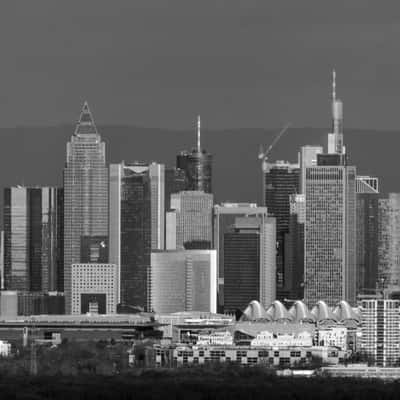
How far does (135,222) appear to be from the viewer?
120m

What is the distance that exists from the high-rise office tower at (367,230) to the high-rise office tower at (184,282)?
4.86m

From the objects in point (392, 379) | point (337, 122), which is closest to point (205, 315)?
point (337, 122)

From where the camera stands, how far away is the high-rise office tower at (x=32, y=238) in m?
118

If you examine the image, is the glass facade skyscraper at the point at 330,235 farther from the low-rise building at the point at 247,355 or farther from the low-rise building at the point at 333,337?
the low-rise building at the point at 247,355

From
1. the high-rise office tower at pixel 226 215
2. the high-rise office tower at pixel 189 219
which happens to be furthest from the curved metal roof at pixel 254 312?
the high-rise office tower at pixel 189 219

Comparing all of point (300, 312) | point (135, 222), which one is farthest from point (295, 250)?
point (300, 312)

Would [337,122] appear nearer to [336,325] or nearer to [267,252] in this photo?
[267,252]

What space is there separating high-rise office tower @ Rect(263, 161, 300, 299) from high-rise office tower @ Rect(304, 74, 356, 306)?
98 cm

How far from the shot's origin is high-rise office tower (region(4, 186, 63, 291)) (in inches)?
4663

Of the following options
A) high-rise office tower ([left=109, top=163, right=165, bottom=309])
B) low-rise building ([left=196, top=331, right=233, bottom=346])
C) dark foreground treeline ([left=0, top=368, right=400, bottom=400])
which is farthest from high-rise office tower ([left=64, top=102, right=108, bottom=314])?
dark foreground treeline ([left=0, top=368, right=400, bottom=400])

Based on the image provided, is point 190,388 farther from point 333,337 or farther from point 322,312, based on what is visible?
point 322,312

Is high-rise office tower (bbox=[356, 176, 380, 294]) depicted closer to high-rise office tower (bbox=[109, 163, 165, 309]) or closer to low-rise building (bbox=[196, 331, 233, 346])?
high-rise office tower (bbox=[109, 163, 165, 309])

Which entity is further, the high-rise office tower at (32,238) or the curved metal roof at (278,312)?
the high-rise office tower at (32,238)

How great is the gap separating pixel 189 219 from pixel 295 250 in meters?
5.22
